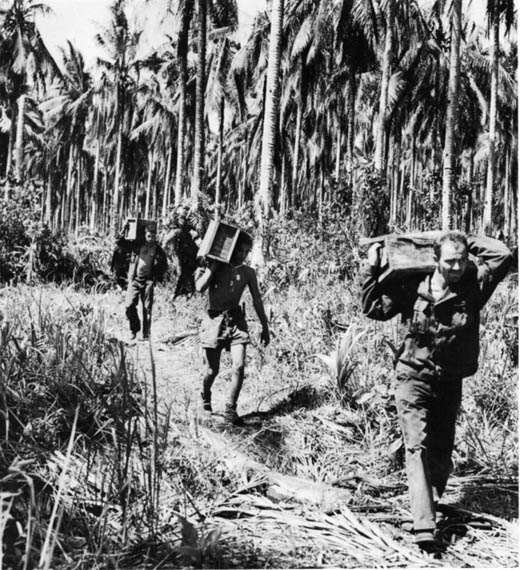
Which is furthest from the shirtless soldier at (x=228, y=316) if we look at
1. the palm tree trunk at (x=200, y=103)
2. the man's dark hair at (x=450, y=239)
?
the palm tree trunk at (x=200, y=103)

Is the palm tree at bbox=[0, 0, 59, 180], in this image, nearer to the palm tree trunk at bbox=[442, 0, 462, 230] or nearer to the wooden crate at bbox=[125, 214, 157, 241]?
the palm tree trunk at bbox=[442, 0, 462, 230]

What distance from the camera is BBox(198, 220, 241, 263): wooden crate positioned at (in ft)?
15.9

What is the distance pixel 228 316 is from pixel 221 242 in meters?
0.57

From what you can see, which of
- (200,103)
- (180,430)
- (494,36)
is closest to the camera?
(180,430)

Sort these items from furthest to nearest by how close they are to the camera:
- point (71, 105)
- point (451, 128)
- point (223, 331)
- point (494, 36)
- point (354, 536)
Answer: point (71, 105)
point (494, 36)
point (451, 128)
point (223, 331)
point (354, 536)

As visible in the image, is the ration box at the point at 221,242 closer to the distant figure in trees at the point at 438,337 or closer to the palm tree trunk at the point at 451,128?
the distant figure in trees at the point at 438,337

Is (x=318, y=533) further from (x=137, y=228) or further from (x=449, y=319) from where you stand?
(x=137, y=228)

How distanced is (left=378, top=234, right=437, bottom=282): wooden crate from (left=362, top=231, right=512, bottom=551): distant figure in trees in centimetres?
4

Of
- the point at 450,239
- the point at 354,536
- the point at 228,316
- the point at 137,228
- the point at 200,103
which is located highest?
the point at 200,103

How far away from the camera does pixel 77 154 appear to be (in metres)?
41.2

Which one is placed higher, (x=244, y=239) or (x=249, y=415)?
(x=244, y=239)

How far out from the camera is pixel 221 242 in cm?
492

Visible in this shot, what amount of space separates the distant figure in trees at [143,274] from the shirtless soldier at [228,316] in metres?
2.76

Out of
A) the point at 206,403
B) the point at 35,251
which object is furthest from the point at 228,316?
the point at 35,251
